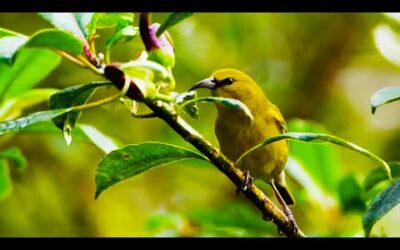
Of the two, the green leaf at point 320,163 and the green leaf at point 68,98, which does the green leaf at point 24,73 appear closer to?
the green leaf at point 68,98

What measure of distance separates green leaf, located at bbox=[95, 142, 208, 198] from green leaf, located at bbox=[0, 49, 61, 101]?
2.61ft

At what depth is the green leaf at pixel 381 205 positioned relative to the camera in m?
1.25

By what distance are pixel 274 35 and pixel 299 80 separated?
299mm

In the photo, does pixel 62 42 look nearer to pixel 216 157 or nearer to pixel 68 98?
pixel 68 98

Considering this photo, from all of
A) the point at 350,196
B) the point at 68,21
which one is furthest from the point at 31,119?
the point at 350,196

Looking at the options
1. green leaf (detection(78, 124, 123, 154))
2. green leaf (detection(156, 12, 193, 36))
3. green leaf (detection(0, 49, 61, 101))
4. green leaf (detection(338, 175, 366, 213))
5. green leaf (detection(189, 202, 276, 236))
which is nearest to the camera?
green leaf (detection(156, 12, 193, 36))

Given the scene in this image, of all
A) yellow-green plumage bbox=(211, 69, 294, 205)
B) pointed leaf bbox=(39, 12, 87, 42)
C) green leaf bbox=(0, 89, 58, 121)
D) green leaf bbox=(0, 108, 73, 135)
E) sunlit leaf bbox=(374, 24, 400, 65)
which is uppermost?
pointed leaf bbox=(39, 12, 87, 42)

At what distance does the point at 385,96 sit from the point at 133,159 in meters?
0.44

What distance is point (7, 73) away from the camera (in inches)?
78.7

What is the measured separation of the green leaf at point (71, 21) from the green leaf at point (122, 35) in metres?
0.04

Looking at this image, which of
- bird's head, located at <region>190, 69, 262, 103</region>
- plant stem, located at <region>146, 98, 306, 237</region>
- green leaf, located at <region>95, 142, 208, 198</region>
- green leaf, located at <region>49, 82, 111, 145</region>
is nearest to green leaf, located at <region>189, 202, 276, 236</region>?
bird's head, located at <region>190, 69, 262, 103</region>

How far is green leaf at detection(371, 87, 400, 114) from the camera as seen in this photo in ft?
3.86

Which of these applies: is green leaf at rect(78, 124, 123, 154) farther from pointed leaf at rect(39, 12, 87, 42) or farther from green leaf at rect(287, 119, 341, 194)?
green leaf at rect(287, 119, 341, 194)

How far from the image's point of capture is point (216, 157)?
116 cm
